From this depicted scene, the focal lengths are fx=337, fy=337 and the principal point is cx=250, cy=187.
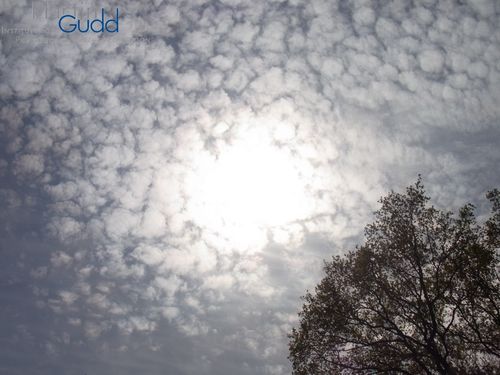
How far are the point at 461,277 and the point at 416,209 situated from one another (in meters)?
5.53

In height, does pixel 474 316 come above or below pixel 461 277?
below

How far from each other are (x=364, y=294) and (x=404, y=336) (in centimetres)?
372

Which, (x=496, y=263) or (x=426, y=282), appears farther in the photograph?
(x=426, y=282)

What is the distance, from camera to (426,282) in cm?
2383

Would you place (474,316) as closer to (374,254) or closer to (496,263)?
(496,263)

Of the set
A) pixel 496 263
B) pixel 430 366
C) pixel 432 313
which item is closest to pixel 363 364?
pixel 430 366

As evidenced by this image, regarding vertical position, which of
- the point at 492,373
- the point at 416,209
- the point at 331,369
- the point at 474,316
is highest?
the point at 416,209

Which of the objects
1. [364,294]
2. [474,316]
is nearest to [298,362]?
[364,294]

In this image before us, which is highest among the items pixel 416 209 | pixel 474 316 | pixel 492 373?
pixel 416 209

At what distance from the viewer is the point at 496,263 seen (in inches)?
872

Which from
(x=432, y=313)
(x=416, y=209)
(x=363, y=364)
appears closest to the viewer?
(x=432, y=313)

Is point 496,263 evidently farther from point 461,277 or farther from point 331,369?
point 331,369

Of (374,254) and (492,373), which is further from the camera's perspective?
(374,254)

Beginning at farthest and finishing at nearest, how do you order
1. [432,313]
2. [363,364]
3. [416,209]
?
[416,209]
[363,364]
[432,313]
